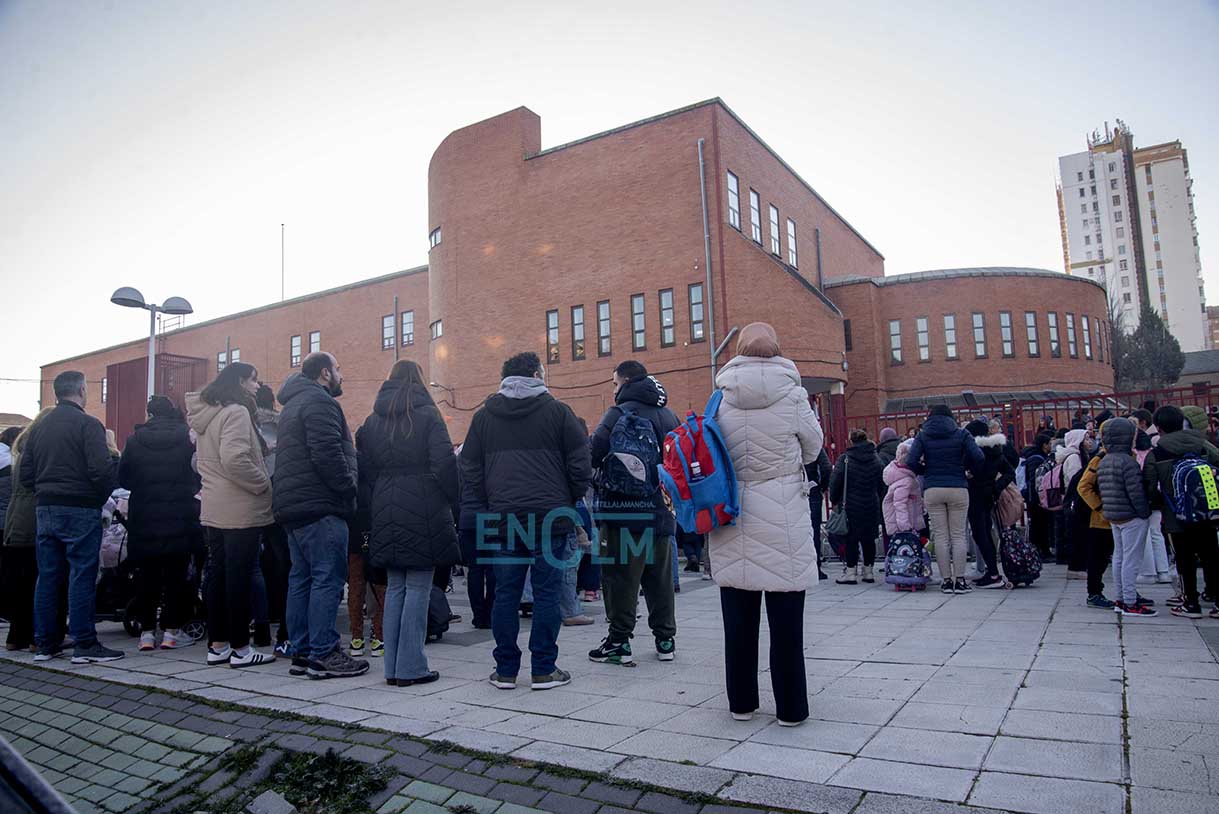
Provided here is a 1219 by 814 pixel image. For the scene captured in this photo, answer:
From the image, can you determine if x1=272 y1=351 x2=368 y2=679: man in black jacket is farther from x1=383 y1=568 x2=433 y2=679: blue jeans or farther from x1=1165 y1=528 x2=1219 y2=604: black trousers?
x1=1165 y1=528 x2=1219 y2=604: black trousers

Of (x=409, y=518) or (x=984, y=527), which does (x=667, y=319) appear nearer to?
(x=984, y=527)

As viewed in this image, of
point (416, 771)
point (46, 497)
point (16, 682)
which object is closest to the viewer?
point (416, 771)

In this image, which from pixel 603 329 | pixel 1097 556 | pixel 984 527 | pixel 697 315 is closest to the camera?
pixel 1097 556

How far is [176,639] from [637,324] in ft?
73.9

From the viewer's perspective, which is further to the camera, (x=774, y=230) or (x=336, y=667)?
(x=774, y=230)

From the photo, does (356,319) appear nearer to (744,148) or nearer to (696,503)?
(744,148)

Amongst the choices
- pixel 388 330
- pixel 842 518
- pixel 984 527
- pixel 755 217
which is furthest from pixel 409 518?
pixel 388 330

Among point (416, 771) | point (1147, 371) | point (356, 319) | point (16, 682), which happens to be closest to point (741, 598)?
point (416, 771)

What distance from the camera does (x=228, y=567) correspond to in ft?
19.9

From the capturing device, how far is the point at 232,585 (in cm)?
604

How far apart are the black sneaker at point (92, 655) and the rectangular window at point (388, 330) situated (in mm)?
35307

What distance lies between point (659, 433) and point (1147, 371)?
63.4m

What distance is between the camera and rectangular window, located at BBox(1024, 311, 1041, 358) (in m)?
36.8

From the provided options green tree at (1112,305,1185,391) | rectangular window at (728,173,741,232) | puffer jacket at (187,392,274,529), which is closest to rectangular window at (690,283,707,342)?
rectangular window at (728,173,741,232)
